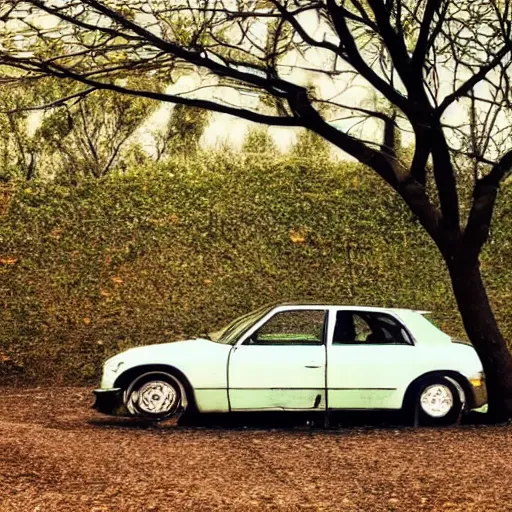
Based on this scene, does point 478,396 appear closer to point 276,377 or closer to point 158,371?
point 276,377

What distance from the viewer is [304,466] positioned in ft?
25.2

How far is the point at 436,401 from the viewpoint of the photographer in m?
10.6

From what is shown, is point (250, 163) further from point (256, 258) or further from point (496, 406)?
point (496, 406)

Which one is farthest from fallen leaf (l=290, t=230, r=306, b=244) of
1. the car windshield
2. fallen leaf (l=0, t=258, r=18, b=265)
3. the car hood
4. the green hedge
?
the car hood

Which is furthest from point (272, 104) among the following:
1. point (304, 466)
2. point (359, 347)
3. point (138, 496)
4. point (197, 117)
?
point (197, 117)

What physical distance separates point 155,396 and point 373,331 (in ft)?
8.59

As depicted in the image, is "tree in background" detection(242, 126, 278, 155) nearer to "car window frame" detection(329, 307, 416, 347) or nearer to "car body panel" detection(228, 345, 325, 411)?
"car window frame" detection(329, 307, 416, 347)

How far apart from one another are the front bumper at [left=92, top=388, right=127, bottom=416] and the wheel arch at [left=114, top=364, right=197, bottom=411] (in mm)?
103

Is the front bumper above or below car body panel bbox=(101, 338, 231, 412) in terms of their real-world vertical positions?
below

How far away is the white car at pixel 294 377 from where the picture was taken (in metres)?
10.2

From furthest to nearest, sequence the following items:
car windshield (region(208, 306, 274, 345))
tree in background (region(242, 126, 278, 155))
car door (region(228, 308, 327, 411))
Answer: tree in background (region(242, 126, 278, 155)) → car windshield (region(208, 306, 274, 345)) → car door (region(228, 308, 327, 411))

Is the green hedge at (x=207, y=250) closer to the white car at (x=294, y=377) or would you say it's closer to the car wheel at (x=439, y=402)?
the white car at (x=294, y=377)

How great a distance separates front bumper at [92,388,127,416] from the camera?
10.3 metres

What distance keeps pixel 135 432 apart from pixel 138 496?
321 cm
